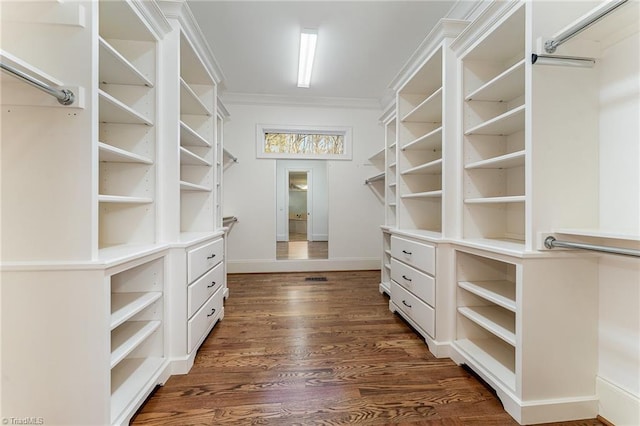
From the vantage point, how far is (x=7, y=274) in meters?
1.02

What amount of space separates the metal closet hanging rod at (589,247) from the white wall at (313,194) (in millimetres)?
5724

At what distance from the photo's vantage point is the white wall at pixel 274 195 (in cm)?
418

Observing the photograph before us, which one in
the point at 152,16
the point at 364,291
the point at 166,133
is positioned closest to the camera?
the point at 152,16

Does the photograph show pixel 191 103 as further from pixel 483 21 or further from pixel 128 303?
pixel 483 21

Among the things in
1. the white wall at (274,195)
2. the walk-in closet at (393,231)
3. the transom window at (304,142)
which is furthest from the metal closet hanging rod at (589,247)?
the transom window at (304,142)

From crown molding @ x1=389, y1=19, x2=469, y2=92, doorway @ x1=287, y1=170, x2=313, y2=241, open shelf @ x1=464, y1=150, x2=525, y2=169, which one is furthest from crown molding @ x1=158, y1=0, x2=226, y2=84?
doorway @ x1=287, y1=170, x2=313, y2=241

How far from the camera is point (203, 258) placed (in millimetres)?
1917

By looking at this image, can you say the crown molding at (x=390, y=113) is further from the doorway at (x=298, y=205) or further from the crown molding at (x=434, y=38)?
the doorway at (x=298, y=205)

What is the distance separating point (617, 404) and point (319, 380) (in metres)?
1.46

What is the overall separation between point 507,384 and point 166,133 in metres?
2.46

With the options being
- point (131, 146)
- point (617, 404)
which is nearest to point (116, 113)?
point (131, 146)

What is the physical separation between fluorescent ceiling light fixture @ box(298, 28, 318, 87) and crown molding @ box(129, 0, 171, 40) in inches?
54.5

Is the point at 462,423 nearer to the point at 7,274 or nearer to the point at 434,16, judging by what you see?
the point at 7,274

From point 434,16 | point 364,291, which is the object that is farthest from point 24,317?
point 434,16
